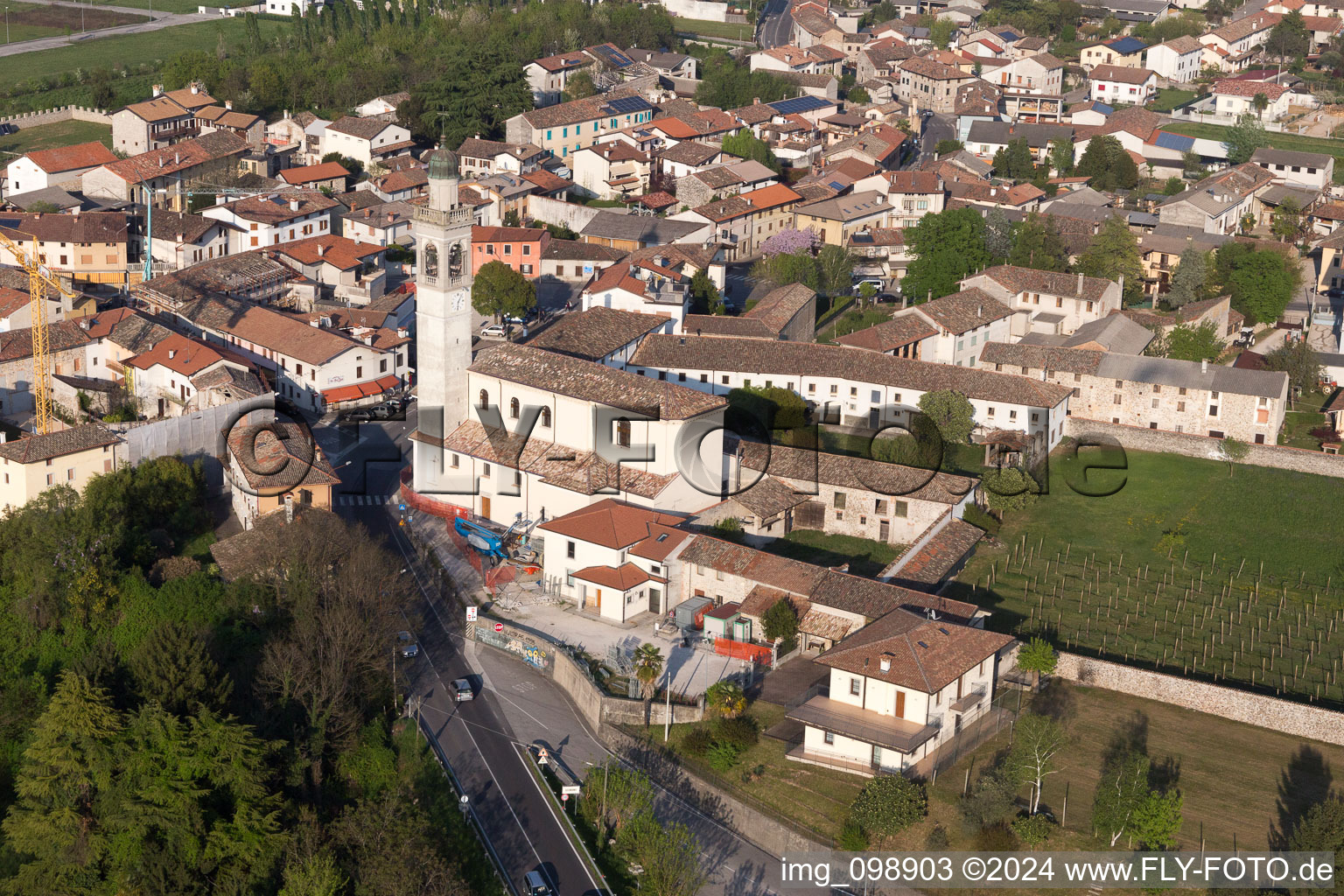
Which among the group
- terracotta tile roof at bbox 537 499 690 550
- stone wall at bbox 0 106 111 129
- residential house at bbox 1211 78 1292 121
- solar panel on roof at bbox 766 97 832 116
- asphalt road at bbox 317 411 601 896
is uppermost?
residential house at bbox 1211 78 1292 121

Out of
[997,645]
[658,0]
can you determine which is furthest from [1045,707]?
[658,0]

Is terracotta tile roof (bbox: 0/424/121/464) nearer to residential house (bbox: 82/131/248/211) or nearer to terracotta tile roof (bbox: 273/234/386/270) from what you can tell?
terracotta tile roof (bbox: 273/234/386/270)

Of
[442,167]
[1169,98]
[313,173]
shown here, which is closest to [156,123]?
[313,173]

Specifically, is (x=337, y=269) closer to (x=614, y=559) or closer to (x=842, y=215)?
(x=842, y=215)

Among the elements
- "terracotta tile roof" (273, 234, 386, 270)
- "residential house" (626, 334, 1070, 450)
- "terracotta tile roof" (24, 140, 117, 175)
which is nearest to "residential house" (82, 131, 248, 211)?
"terracotta tile roof" (24, 140, 117, 175)

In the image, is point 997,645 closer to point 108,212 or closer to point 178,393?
point 178,393

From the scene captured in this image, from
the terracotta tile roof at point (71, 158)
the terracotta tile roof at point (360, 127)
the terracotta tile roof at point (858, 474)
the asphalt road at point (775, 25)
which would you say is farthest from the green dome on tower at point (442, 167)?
the asphalt road at point (775, 25)
